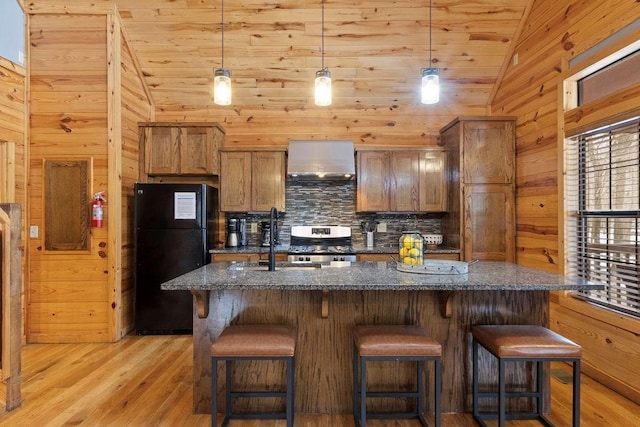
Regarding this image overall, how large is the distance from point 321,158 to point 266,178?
2.31ft

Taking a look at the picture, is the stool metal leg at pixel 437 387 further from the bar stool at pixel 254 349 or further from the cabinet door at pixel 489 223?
the cabinet door at pixel 489 223

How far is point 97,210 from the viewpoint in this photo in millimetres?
3520

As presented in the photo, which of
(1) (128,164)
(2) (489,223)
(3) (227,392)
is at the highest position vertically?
(1) (128,164)

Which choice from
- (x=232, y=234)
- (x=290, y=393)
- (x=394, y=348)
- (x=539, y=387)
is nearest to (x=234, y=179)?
(x=232, y=234)

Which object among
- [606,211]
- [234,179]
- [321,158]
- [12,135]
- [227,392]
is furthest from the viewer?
[234,179]

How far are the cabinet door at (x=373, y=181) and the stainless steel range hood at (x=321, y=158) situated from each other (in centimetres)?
18

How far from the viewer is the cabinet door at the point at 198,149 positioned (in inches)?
161

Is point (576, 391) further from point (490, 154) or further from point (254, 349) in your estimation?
point (490, 154)

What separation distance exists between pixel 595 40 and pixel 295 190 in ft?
10.5

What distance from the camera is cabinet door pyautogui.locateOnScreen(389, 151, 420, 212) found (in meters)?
4.19

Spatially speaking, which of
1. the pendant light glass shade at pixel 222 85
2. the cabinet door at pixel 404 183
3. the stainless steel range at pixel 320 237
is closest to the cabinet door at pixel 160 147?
the stainless steel range at pixel 320 237

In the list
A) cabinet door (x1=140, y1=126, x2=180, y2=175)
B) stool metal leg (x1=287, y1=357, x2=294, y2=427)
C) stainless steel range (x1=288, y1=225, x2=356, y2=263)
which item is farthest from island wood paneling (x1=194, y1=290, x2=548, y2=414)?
cabinet door (x1=140, y1=126, x2=180, y2=175)

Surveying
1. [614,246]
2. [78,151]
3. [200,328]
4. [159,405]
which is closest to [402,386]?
[200,328]

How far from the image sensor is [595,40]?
8.89 ft
